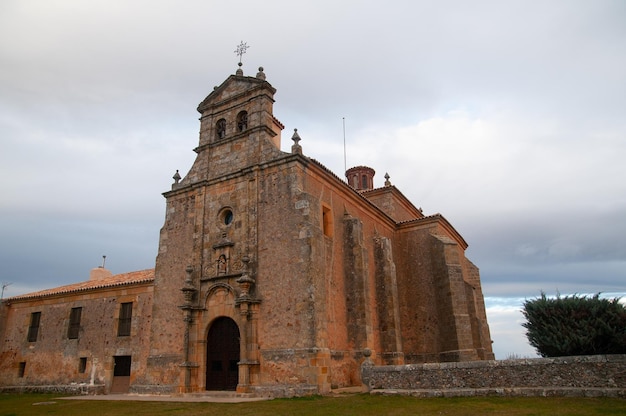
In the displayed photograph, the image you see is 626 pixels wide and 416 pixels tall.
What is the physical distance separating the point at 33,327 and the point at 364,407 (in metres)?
20.6

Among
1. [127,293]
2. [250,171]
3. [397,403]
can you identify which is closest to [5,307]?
[127,293]

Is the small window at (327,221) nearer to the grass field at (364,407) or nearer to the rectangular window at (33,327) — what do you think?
the grass field at (364,407)

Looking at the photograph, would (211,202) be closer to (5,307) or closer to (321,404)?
(321,404)

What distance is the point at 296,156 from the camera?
53.1 ft

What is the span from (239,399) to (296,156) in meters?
8.28

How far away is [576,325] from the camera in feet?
36.5

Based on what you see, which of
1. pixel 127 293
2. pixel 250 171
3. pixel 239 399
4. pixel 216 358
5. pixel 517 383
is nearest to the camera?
pixel 517 383

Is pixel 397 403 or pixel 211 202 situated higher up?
pixel 211 202

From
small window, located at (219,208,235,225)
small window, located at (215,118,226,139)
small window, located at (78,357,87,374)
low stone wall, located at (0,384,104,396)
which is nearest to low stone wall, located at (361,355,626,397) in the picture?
small window, located at (219,208,235,225)

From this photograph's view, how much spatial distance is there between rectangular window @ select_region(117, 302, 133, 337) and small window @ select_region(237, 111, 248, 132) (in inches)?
387

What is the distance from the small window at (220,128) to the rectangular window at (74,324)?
37.5ft

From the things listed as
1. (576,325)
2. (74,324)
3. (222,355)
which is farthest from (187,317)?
(576,325)

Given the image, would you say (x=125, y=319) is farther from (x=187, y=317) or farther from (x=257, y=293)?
(x=257, y=293)

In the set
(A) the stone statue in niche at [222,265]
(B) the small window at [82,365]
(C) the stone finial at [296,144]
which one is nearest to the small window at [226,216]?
(A) the stone statue in niche at [222,265]
